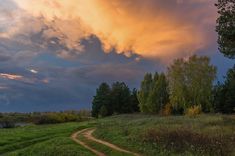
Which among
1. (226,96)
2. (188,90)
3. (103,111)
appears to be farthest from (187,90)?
(103,111)

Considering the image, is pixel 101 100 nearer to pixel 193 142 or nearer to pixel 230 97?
pixel 230 97

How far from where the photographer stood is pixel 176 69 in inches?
3976

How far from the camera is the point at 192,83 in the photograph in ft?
325

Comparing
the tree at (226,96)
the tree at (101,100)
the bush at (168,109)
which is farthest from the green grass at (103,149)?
the tree at (101,100)

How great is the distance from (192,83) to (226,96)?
33.7 ft

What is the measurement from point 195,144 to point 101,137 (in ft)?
60.6

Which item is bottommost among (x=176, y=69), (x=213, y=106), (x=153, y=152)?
(x=153, y=152)

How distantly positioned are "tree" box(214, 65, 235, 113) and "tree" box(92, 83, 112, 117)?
1568 inches

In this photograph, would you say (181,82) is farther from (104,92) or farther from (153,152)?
(153,152)

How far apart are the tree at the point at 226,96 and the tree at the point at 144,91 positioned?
20.0 metres

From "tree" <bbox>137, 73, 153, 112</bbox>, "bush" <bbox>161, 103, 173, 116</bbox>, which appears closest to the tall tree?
"bush" <bbox>161, 103, 173, 116</bbox>

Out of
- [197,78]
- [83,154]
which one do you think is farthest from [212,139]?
[197,78]

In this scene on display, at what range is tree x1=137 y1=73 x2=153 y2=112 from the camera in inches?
4598

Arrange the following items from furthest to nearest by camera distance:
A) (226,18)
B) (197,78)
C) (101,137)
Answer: (197,78) < (101,137) < (226,18)
